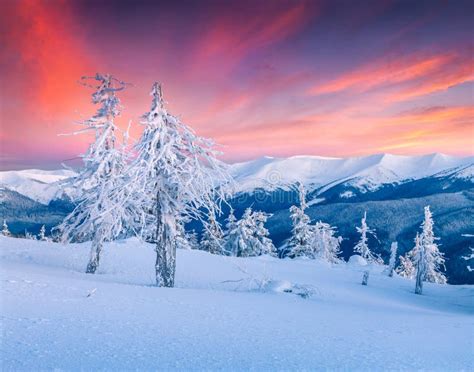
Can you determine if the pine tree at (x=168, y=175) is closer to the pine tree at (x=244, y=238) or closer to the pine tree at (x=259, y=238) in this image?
the pine tree at (x=244, y=238)

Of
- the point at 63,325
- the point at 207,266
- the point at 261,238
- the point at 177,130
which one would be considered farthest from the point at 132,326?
the point at 261,238

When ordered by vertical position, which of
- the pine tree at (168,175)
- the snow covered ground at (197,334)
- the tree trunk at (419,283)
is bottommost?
the tree trunk at (419,283)

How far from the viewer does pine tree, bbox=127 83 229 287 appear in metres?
11.9

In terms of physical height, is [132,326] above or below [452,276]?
above

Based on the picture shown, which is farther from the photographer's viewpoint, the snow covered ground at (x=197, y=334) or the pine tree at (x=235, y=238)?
the pine tree at (x=235, y=238)

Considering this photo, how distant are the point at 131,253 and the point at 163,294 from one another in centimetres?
1724

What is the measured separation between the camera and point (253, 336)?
5359 millimetres

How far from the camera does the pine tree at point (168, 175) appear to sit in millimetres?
11898

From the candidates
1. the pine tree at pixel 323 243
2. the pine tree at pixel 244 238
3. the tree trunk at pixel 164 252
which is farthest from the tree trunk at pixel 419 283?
the tree trunk at pixel 164 252

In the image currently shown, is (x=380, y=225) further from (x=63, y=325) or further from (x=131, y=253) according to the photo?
(x=63, y=325)

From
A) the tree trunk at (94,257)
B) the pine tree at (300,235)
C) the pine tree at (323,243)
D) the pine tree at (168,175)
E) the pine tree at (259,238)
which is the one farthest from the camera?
the pine tree at (323,243)

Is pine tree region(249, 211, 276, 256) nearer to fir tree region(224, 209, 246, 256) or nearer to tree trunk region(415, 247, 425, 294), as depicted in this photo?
fir tree region(224, 209, 246, 256)

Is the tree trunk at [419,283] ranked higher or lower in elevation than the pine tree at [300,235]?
lower

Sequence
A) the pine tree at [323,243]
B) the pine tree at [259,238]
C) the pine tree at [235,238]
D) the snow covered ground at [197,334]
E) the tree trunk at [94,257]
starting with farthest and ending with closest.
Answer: the pine tree at [323,243], the pine tree at [259,238], the pine tree at [235,238], the tree trunk at [94,257], the snow covered ground at [197,334]
